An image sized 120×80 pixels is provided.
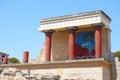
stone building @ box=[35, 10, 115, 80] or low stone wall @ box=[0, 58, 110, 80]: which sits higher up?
stone building @ box=[35, 10, 115, 80]

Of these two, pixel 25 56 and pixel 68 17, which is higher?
pixel 68 17

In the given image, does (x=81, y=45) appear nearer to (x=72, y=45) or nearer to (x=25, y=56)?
(x=72, y=45)

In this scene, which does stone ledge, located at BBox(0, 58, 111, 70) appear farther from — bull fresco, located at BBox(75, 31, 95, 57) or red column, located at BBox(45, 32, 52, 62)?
bull fresco, located at BBox(75, 31, 95, 57)

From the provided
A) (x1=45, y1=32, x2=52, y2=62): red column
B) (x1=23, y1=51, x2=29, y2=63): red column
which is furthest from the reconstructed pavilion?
(x1=23, y1=51, x2=29, y2=63): red column

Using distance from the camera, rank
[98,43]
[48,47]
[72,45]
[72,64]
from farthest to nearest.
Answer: [48,47]
[72,45]
[98,43]
[72,64]

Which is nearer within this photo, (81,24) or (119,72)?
(119,72)

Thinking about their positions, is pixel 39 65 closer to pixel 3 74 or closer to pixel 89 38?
pixel 89 38

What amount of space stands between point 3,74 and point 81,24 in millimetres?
10918

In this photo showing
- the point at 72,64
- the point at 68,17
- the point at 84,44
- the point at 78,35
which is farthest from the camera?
the point at 78,35

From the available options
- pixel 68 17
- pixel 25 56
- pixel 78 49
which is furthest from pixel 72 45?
pixel 25 56

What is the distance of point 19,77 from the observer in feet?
32.5

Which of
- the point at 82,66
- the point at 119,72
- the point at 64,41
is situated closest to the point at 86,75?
the point at 82,66

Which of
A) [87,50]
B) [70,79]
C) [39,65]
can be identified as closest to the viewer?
[70,79]

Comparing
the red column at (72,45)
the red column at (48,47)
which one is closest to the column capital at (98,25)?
the red column at (72,45)
